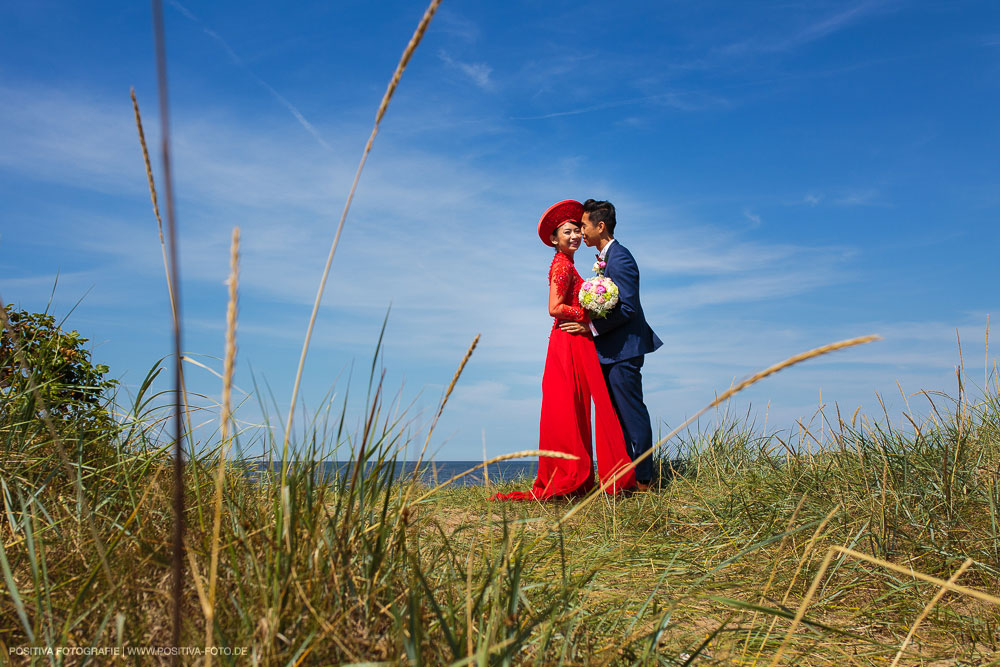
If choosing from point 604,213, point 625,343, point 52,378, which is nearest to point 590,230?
point 604,213

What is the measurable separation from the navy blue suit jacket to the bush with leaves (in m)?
3.90

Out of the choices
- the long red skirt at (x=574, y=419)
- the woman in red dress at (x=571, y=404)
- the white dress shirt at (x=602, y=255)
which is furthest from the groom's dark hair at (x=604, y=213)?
the long red skirt at (x=574, y=419)

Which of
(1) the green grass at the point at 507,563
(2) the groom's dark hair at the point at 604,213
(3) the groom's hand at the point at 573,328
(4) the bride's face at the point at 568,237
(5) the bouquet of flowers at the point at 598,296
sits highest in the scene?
(2) the groom's dark hair at the point at 604,213

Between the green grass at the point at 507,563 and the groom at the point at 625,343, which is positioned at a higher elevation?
the groom at the point at 625,343

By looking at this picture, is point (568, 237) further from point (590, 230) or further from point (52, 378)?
point (52, 378)

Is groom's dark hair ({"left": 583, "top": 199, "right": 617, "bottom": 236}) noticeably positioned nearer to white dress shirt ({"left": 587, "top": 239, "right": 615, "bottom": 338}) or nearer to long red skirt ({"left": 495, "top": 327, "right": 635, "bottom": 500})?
white dress shirt ({"left": 587, "top": 239, "right": 615, "bottom": 338})

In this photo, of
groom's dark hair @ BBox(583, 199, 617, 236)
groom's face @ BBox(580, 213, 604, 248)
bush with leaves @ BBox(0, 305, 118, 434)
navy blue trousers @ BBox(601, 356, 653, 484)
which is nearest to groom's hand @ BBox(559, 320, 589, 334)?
navy blue trousers @ BBox(601, 356, 653, 484)

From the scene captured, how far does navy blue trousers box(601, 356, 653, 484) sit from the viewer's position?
572 centimetres

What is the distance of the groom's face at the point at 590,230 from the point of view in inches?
237

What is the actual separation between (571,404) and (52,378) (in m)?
3.76

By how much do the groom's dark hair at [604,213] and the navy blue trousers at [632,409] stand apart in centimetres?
128

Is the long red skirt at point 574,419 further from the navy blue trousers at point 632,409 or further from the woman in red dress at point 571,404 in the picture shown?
the navy blue trousers at point 632,409

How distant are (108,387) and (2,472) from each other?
819mm

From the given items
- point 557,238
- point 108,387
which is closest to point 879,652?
point 108,387
